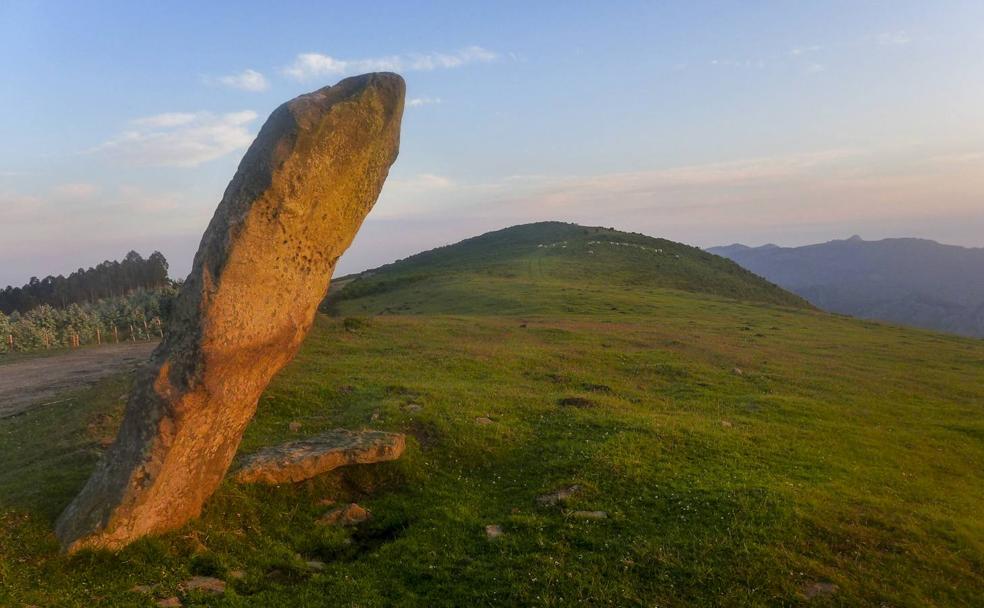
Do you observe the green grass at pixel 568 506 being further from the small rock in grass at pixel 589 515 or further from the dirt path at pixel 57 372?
the dirt path at pixel 57 372

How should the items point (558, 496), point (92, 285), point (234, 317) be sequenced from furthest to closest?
point (92, 285) → point (558, 496) → point (234, 317)

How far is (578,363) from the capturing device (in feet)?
103

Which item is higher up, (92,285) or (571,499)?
(92,285)

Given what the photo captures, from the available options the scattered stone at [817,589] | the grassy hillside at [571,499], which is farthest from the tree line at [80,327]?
the scattered stone at [817,589]

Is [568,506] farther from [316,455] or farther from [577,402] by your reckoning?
[577,402]

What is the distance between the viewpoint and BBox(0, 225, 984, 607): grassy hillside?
10.9 meters

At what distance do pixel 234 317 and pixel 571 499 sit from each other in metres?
8.23

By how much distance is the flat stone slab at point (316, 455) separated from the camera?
14711 mm

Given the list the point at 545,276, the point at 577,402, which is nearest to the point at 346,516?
the point at 577,402

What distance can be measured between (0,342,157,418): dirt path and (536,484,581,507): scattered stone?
22991mm

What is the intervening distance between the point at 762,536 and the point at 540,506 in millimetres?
4578

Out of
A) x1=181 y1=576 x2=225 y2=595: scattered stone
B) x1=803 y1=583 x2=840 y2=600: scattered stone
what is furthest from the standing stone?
x1=803 y1=583 x2=840 y2=600: scattered stone

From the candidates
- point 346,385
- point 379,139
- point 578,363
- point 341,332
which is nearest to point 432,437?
point 346,385

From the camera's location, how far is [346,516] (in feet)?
46.1
